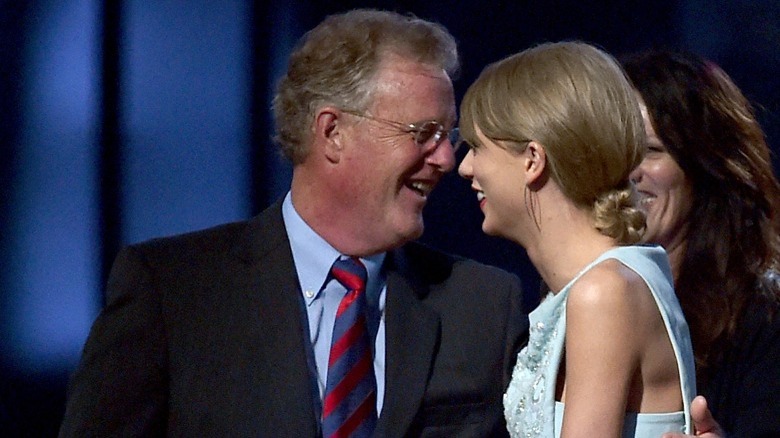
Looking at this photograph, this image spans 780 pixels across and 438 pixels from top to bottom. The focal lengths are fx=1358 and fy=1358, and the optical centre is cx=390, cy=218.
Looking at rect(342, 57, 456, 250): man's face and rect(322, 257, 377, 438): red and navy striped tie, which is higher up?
rect(342, 57, 456, 250): man's face

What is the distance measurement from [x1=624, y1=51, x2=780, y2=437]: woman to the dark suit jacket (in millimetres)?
296

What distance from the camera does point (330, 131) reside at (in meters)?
2.24

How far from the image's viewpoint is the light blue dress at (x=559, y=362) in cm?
152

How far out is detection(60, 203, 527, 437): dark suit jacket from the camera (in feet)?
6.59

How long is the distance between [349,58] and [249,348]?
52cm

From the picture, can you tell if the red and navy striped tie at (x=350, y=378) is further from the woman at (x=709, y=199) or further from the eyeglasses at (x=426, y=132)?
the woman at (x=709, y=199)

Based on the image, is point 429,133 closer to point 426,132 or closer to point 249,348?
point 426,132

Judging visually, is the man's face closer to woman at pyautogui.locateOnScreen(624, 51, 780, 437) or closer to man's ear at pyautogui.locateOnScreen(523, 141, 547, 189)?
woman at pyautogui.locateOnScreen(624, 51, 780, 437)

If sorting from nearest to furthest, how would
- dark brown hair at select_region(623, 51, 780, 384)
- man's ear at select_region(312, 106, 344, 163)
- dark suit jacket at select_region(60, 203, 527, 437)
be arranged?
dark suit jacket at select_region(60, 203, 527, 437) → dark brown hair at select_region(623, 51, 780, 384) → man's ear at select_region(312, 106, 344, 163)

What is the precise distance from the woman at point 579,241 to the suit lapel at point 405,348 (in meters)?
0.41

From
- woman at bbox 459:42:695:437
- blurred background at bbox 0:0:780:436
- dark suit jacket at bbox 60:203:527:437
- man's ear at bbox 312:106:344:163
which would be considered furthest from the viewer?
blurred background at bbox 0:0:780:436

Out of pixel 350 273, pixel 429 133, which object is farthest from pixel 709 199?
pixel 350 273

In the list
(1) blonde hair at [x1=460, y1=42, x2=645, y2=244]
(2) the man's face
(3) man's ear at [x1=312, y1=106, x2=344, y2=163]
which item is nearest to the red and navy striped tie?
(2) the man's face

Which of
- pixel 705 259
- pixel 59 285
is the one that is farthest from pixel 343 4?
pixel 705 259
